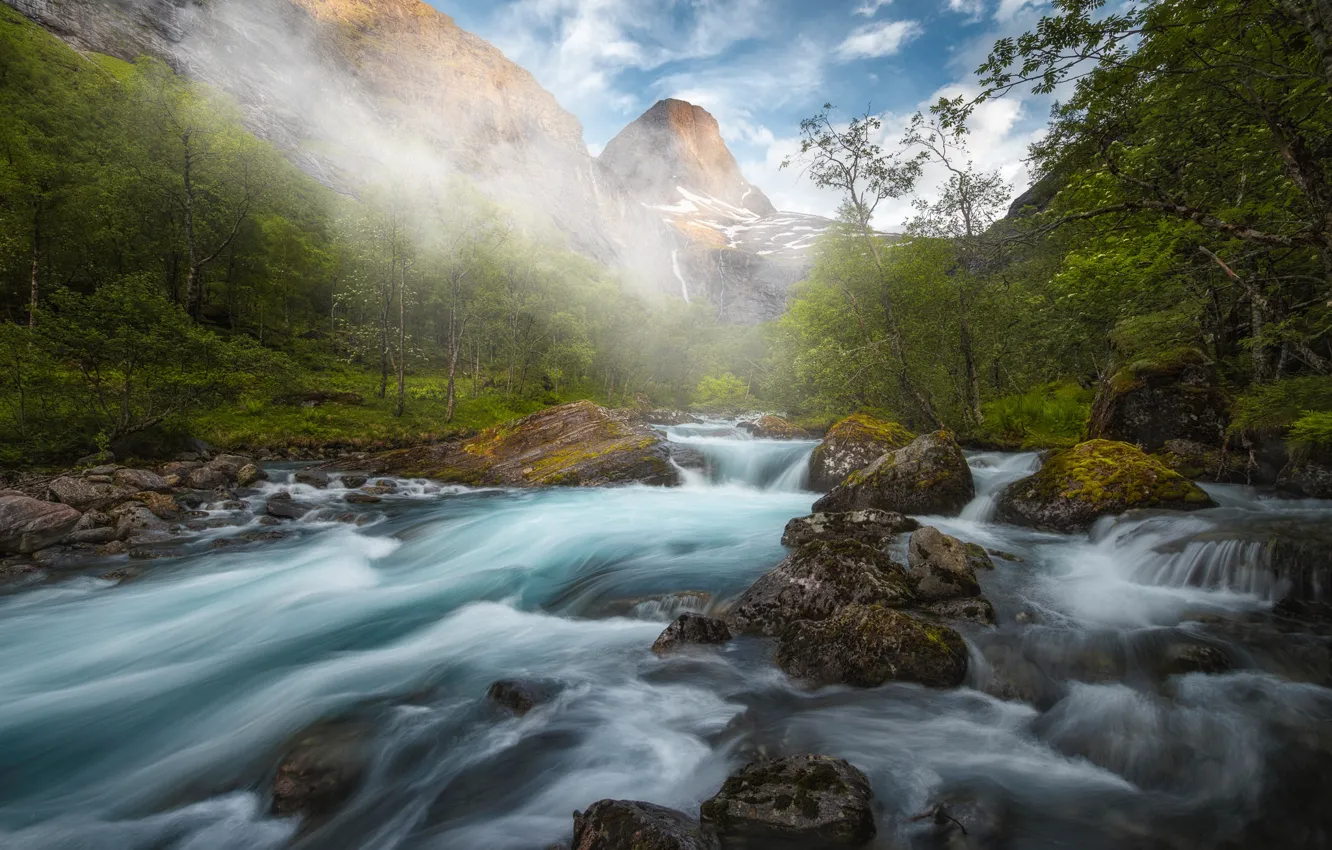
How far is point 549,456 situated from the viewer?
20922 millimetres

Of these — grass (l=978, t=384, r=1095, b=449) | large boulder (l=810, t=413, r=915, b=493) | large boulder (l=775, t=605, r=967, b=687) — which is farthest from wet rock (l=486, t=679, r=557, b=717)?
grass (l=978, t=384, r=1095, b=449)

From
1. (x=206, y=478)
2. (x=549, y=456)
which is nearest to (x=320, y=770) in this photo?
(x=206, y=478)

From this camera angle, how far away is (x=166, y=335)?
15.5m

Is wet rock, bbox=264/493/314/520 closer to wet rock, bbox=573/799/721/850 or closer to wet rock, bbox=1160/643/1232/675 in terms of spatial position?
wet rock, bbox=573/799/721/850

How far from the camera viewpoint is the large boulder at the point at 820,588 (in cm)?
687

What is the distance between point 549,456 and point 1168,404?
1889cm

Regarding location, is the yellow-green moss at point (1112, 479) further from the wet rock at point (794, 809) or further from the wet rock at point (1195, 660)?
the wet rock at point (794, 809)

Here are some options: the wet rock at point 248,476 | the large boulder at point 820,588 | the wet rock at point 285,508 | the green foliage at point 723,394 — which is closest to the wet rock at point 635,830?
the large boulder at point 820,588

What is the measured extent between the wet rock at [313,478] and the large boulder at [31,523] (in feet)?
20.9

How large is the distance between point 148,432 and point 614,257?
147 meters

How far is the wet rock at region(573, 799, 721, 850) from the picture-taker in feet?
10.0

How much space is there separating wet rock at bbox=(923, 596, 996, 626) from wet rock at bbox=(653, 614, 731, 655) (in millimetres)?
2783

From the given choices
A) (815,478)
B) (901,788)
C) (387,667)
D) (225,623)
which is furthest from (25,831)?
(815,478)

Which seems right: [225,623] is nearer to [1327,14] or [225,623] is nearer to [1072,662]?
[1072,662]
